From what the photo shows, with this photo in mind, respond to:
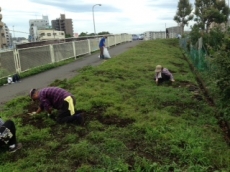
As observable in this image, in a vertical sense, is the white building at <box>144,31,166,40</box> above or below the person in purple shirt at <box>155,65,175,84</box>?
above

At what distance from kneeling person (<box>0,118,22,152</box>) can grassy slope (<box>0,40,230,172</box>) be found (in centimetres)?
13

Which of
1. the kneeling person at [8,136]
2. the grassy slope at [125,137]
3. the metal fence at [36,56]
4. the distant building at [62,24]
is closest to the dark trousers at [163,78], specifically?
the grassy slope at [125,137]

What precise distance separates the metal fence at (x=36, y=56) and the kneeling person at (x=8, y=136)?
689 centimetres

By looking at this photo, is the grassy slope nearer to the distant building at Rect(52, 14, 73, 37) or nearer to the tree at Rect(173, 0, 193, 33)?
the tree at Rect(173, 0, 193, 33)

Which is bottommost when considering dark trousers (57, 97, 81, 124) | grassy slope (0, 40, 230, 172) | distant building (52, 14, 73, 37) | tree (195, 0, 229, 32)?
grassy slope (0, 40, 230, 172)

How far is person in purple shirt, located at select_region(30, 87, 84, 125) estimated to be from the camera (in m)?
4.98

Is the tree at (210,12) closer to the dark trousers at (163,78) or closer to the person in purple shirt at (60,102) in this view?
the dark trousers at (163,78)

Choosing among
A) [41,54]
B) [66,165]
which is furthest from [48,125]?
[41,54]

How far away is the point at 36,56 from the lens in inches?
523

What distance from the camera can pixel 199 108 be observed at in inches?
240

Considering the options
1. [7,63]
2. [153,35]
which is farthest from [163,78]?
[153,35]

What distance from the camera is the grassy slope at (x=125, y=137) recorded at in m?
3.62

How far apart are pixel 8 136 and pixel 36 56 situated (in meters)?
9.79

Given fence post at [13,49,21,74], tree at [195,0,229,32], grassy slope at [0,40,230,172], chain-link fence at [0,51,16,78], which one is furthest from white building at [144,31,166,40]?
grassy slope at [0,40,230,172]
